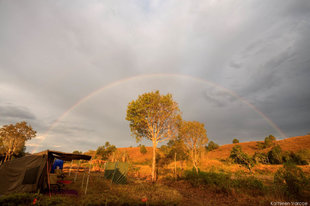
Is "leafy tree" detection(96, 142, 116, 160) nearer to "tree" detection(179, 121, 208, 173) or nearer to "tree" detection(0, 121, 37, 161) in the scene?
"tree" detection(0, 121, 37, 161)

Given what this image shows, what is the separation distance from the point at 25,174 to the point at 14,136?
136 feet

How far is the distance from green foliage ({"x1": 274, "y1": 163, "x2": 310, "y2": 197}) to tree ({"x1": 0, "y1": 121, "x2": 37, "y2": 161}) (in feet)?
173

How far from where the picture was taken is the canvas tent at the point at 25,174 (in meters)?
9.85

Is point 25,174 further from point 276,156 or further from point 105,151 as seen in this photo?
point 276,156

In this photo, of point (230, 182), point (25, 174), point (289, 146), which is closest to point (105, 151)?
point (25, 174)

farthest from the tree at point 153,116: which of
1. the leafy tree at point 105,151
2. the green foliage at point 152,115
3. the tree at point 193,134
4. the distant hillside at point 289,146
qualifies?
the distant hillside at point 289,146

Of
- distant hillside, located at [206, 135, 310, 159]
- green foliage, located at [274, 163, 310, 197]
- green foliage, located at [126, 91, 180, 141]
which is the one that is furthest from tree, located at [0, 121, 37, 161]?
distant hillside, located at [206, 135, 310, 159]

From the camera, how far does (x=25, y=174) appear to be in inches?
403

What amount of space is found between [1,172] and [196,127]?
30.0 m

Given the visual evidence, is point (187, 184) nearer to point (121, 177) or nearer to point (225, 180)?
point (225, 180)

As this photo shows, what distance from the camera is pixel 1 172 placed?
9.92m

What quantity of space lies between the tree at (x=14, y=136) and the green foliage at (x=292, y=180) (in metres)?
52.8

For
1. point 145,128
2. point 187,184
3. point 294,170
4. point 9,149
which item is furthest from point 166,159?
point 9,149

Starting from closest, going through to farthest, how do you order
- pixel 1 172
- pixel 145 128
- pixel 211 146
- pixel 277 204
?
pixel 277 204
pixel 1 172
pixel 145 128
pixel 211 146
